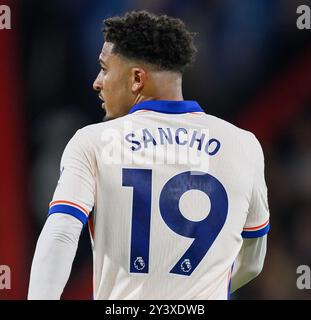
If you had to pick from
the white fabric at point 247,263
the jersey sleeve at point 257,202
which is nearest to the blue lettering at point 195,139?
the jersey sleeve at point 257,202

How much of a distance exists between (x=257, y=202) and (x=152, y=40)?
494mm

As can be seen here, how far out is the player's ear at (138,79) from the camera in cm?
198

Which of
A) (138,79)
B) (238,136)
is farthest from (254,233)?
(138,79)

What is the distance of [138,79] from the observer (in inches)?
78.5

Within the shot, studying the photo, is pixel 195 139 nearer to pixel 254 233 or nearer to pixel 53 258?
pixel 254 233

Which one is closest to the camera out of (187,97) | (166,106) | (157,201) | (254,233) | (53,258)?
(53,258)

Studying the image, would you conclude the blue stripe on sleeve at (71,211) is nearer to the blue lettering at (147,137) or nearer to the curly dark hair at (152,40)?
the blue lettering at (147,137)

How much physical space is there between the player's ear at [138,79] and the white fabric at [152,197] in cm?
11

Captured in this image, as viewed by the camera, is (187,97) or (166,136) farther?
(187,97)

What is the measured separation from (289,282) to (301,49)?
3.62 feet

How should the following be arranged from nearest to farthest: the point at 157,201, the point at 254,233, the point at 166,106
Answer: the point at 157,201
the point at 166,106
the point at 254,233

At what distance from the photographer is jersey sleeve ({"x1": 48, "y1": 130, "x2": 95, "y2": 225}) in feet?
5.81

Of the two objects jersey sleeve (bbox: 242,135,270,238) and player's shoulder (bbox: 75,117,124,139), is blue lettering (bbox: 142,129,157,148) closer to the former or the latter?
player's shoulder (bbox: 75,117,124,139)

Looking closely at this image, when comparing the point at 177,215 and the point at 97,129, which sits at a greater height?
the point at 97,129
